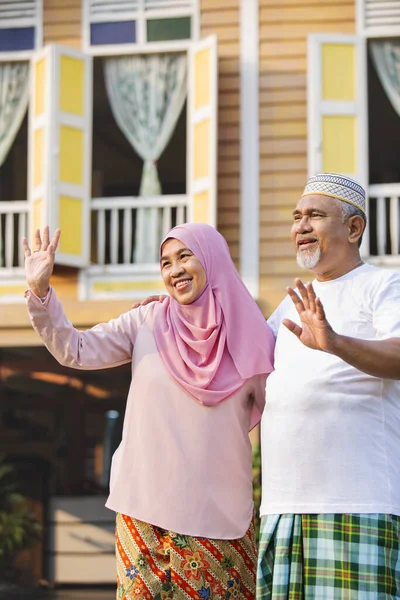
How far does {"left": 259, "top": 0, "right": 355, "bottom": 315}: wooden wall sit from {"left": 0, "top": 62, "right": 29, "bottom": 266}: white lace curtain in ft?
6.71

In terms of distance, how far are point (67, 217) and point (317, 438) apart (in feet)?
19.4

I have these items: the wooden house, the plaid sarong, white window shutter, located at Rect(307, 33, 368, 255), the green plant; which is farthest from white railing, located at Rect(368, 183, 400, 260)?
the plaid sarong

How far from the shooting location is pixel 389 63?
8969 millimetres

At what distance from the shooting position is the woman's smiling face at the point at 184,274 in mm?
3479

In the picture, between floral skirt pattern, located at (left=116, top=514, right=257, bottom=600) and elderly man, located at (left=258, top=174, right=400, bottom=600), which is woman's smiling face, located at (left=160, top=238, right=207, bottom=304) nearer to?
elderly man, located at (left=258, top=174, right=400, bottom=600)

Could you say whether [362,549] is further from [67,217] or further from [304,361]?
[67,217]

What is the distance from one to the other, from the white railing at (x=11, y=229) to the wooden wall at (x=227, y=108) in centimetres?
165

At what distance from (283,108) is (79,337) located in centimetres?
561

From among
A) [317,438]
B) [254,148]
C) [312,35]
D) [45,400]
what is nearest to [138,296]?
[254,148]

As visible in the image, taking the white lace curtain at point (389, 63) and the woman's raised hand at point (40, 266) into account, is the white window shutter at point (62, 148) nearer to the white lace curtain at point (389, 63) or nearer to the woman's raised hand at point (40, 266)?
the white lace curtain at point (389, 63)

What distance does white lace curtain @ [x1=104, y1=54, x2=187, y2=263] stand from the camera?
29.5 feet

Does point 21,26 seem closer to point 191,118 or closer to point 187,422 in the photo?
point 191,118

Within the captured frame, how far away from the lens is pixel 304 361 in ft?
10.3

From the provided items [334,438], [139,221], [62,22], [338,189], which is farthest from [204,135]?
[334,438]
